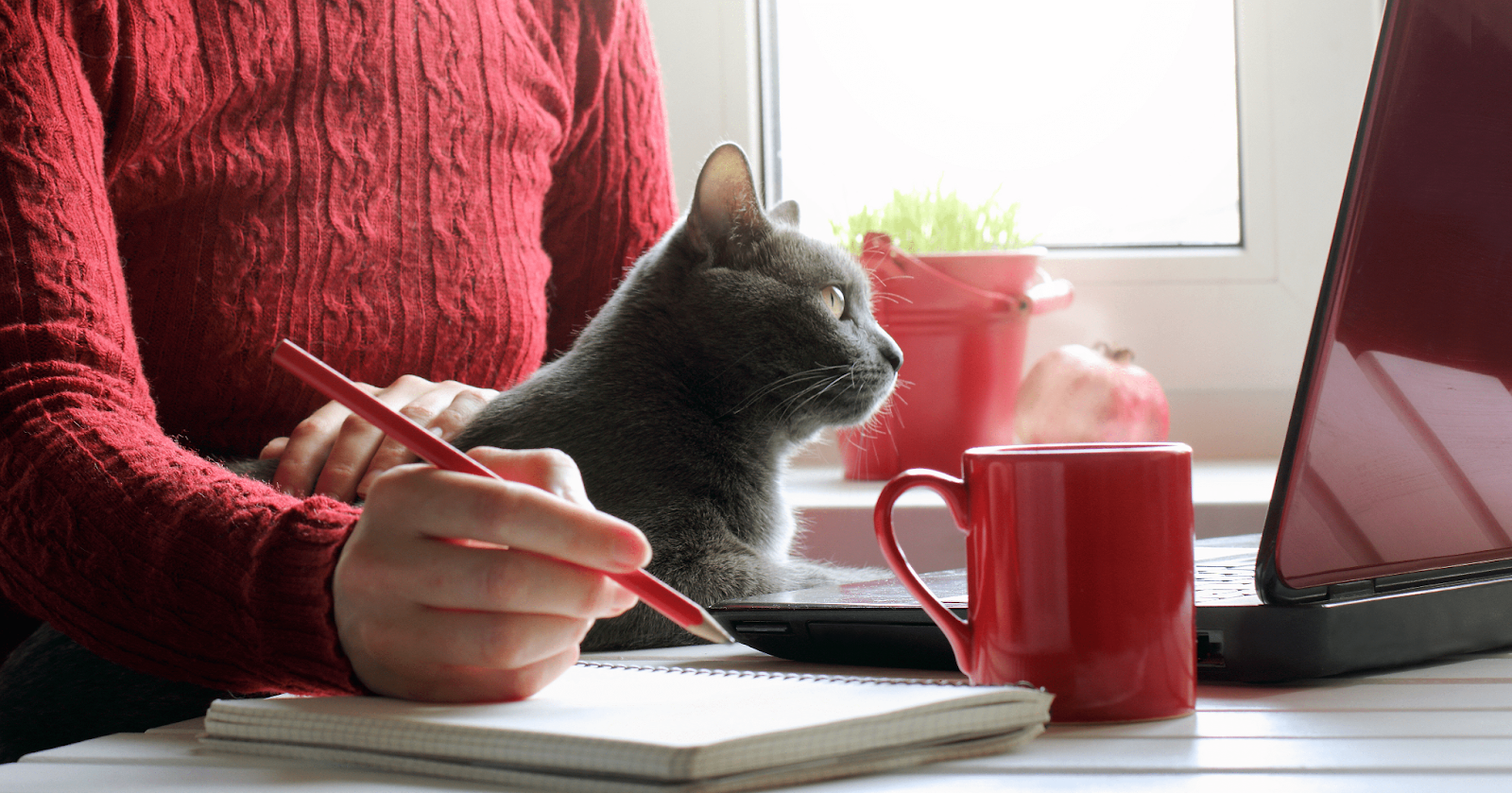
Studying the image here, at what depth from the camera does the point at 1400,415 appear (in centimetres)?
47

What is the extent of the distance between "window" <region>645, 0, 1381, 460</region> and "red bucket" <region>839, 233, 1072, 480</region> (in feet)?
0.59

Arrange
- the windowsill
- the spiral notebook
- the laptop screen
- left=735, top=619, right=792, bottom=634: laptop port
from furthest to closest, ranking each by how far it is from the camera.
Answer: the windowsill < left=735, top=619, right=792, bottom=634: laptop port < the laptop screen < the spiral notebook

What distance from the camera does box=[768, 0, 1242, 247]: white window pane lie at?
1.52 m

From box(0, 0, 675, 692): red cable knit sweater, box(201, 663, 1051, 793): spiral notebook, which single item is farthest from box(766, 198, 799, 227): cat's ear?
box(201, 663, 1051, 793): spiral notebook

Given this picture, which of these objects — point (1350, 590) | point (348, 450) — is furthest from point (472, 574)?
point (348, 450)

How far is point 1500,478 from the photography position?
0.52m

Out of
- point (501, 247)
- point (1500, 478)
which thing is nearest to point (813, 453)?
point (501, 247)

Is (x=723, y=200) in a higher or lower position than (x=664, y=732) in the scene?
higher

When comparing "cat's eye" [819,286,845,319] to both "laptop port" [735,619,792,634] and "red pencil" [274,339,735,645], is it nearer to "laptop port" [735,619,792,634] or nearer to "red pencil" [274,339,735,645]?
"laptop port" [735,619,792,634]

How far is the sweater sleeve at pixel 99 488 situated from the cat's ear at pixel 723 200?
352 mm

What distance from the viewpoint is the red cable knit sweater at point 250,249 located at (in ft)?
1.80

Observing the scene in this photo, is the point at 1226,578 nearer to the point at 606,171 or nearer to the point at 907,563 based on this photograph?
the point at 907,563

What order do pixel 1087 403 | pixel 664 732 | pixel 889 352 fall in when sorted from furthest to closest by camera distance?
pixel 1087 403 → pixel 889 352 → pixel 664 732

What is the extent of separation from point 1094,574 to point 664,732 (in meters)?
0.16
